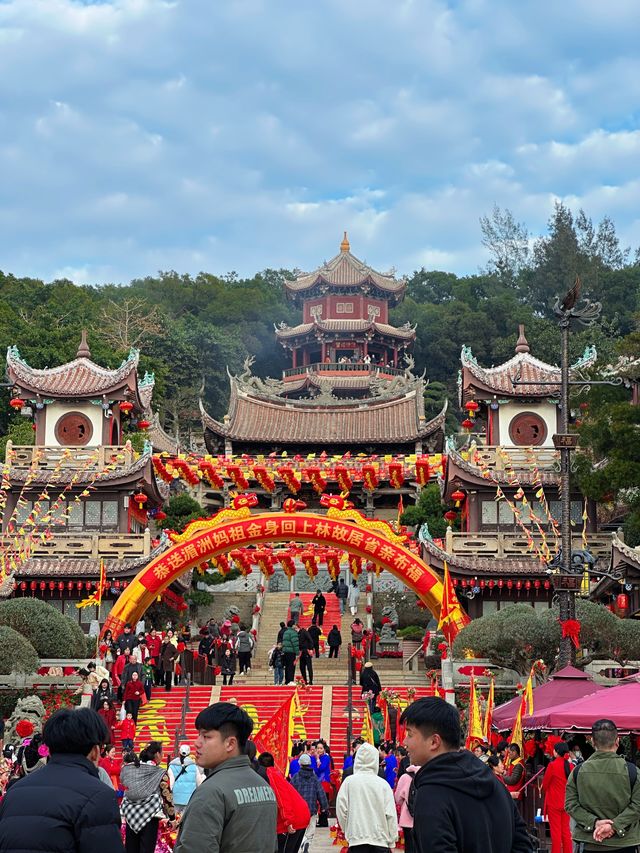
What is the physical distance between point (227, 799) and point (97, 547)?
32.3m

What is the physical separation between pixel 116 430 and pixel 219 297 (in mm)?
41520

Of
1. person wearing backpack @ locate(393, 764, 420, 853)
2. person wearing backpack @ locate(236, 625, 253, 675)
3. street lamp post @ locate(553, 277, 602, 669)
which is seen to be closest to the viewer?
person wearing backpack @ locate(393, 764, 420, 853)

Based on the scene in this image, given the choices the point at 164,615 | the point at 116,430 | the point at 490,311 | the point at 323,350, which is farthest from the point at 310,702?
the point at 490,311

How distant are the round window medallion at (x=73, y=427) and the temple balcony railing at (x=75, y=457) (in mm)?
1083

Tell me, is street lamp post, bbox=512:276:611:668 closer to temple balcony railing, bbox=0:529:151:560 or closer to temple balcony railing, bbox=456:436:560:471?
temple balcony railing, bbox=456:436:560:471

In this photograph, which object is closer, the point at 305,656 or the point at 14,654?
the point at 14,654

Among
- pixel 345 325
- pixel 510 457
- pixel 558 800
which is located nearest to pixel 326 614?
pixel 510 457

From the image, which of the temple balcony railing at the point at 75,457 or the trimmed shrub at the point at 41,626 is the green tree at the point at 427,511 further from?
the trimmed shrub at the point at 41,626

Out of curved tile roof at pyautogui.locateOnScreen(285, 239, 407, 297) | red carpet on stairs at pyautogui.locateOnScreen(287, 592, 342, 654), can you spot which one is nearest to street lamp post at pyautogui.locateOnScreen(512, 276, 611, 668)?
red carpet on stairs at pyautogui.locateOnScreen(287, 592, 342, 654)

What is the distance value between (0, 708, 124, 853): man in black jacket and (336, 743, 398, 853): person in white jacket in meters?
5.06

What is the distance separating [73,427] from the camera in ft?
135

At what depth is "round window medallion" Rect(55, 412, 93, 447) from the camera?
135ft

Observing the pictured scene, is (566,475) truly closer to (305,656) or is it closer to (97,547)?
(305,656)

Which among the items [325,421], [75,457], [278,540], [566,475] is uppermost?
[325,421]
